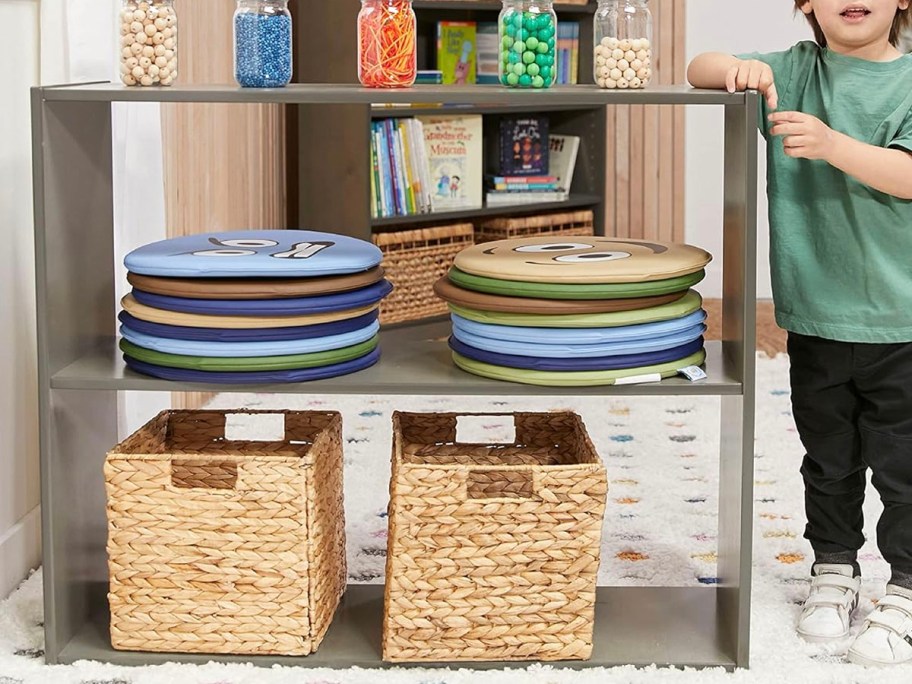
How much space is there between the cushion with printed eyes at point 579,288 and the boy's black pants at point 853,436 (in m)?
0.30

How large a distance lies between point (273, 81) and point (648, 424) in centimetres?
169

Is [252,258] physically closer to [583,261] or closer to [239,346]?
[239,346]

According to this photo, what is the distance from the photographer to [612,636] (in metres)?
1.88

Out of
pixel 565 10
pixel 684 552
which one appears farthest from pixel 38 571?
pixel 565 10

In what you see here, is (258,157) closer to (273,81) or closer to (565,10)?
(565,10)

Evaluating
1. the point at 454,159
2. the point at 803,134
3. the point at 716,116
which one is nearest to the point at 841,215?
the point at 803,134

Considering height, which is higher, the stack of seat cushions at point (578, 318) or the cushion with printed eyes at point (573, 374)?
the stack of seat cushions at point (578, 318)

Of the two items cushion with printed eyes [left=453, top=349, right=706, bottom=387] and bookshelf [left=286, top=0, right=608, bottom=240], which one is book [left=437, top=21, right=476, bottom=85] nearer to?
bookshelf [left=286, top=0, right=608, bottom=240]

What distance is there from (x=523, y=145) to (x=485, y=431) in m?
1.39

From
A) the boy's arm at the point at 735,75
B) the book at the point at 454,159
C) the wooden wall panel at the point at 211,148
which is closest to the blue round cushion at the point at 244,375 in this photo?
the boy's arm at the point at 735,75

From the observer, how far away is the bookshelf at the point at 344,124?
3738 millimetres

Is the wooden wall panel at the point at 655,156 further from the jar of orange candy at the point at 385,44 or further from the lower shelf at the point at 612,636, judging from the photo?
the jar of orange candy at the point at 385,44

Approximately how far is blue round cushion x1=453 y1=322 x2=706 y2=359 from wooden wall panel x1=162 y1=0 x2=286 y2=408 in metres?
1.28

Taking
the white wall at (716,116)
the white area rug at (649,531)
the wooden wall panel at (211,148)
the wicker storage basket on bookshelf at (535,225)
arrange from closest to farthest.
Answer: the white area rug at (649,531), the wooden wall panel at (211,148), the wicker storage basket on bookshelf at (535,225), the white wall at (716,116)
